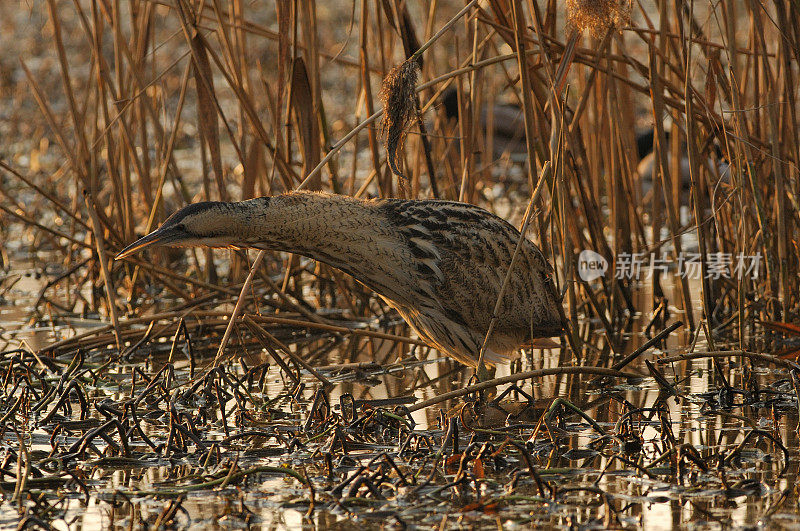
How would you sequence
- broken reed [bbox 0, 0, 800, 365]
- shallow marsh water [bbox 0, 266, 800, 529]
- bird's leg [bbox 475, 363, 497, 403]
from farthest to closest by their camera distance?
1. broken reed [bbox 0, 0, 800, 365]
2. bird's leg [bbox 475, 363, 497, 403]
3. shallow marsh water [bbox 0, 266, 800, 529]

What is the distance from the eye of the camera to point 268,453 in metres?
2.49

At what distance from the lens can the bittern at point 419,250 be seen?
2699 mm

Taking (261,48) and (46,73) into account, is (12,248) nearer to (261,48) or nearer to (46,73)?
(46,73)

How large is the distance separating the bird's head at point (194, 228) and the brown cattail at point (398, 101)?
42cm

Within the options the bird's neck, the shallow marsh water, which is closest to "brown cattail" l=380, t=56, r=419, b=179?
the bird's neck

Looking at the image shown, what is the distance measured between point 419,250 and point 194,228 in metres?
0.65

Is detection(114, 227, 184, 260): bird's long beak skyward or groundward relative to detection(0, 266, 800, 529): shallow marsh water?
skyward

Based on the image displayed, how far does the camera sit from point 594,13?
103 inches

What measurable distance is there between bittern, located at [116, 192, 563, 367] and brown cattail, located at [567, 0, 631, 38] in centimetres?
66

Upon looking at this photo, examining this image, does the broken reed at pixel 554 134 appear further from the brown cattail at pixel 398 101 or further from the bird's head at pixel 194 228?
the bird's head at pixel 194 228

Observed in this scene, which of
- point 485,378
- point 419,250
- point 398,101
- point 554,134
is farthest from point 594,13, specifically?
point 485,378

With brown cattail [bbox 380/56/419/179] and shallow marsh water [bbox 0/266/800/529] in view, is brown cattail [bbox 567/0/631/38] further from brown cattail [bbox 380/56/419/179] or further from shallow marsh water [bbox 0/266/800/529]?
shallow marsh water [bbox 0/266/800/529]

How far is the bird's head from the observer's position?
8.45 ft

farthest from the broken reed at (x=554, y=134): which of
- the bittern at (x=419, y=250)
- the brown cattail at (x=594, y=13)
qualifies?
the bittern at (x=419, y=250)
